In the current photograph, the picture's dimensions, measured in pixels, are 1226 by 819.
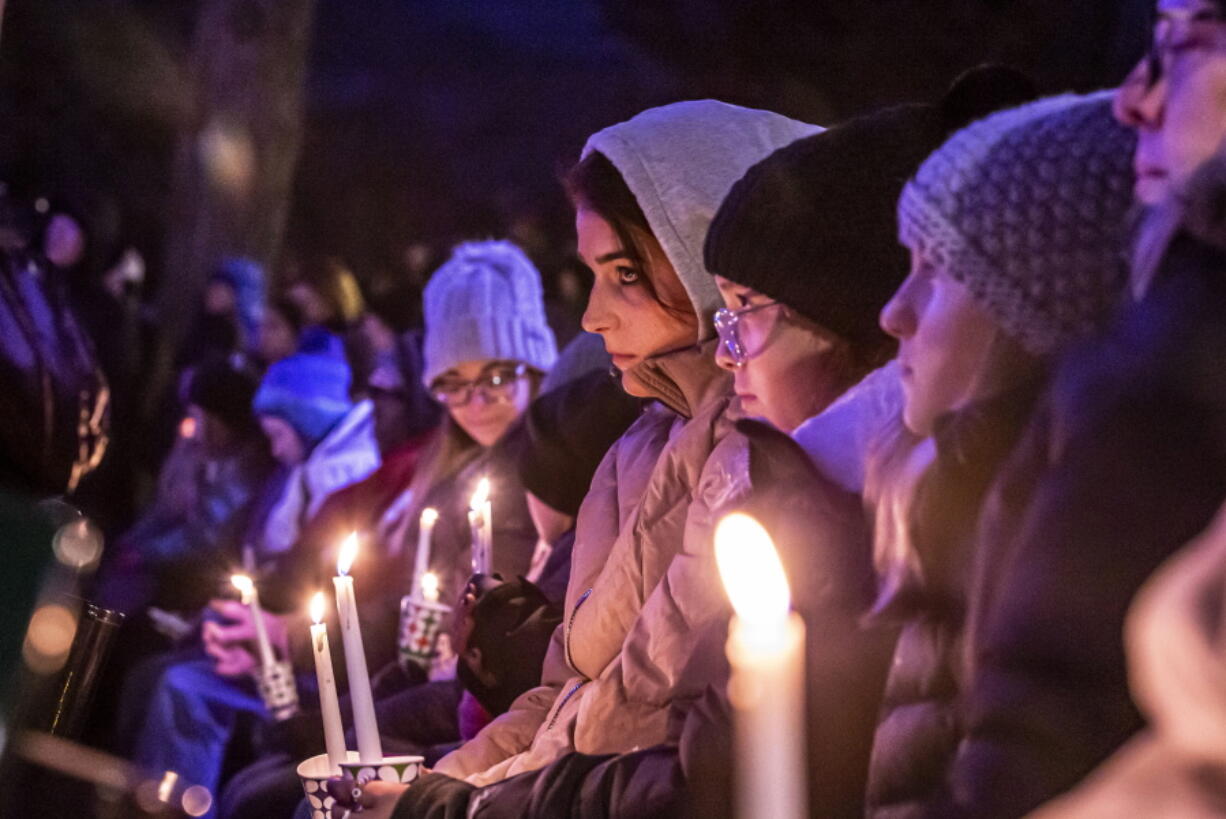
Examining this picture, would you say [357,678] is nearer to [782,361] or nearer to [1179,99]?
[782,361]

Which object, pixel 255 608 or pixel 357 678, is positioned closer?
pixel 357 678

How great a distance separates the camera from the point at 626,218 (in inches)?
92.0

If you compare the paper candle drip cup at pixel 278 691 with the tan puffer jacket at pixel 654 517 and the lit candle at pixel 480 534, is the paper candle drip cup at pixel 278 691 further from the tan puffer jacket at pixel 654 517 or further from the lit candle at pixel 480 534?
the tan puffer jacket at pixel 654 517

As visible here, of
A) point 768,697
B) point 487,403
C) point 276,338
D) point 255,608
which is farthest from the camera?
point 276,338

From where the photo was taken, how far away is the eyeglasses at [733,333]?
74.9 inches

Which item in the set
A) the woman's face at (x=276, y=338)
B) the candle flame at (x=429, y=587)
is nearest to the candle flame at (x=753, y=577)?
the candle flame at (x=429, y=587)

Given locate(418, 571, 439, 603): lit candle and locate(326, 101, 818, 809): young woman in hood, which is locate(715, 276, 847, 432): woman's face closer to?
locate(326, 101, 818, 809): young woman in hood

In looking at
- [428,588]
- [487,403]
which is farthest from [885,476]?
[487,403]

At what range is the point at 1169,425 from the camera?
1.09 meters

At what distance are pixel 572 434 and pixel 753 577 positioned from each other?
2.13 metres

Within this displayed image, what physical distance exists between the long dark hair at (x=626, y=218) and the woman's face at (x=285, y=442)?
3373mm

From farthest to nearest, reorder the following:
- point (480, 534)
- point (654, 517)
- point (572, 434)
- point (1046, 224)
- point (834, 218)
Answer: point (572, 434) < point (480, 534) < point (654, 517) < point (834, 218) < point (1046, 224)

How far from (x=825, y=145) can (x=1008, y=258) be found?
1.74 feet

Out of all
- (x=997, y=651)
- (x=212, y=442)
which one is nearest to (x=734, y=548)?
(x=997, y=651)
